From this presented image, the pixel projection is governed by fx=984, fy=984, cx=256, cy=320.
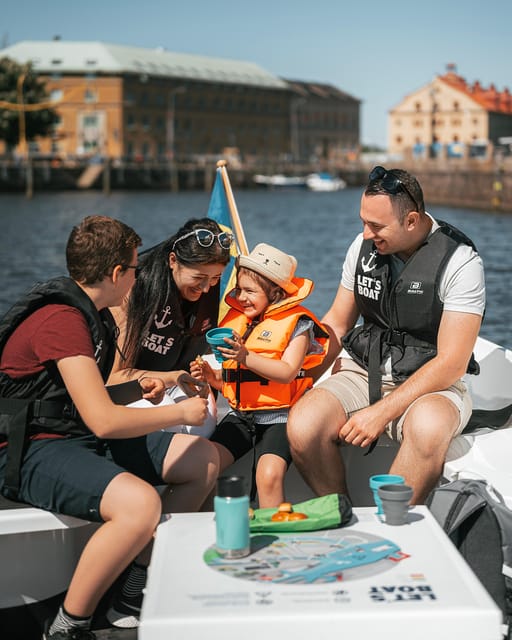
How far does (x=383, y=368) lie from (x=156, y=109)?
271ft

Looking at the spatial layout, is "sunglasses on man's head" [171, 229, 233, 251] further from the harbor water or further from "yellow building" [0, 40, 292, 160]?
"yellow building" [0, 40, 292, 160]

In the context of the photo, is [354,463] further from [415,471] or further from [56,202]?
[56,202]

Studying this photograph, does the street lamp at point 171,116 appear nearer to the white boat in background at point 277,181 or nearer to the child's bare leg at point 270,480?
the white boat in background at point 277,181

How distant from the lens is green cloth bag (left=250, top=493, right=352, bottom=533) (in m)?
2.34

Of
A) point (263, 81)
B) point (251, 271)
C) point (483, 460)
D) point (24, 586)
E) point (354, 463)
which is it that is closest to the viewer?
point (24, 586)

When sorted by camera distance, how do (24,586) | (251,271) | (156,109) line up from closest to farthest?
1. (24,586)
2. (251,271)
3. (156,109)

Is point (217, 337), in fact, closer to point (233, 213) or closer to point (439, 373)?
point (439, 373)

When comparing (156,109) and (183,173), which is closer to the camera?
(183,173)

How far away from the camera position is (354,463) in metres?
3.66

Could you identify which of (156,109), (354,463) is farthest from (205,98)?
(354,463)

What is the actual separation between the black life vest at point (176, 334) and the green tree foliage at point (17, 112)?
6356 centimetres

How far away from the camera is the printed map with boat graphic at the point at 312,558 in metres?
2.08

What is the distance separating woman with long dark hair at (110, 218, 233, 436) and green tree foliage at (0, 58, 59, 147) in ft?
209

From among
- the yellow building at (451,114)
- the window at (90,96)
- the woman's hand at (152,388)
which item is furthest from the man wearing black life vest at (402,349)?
the yellow building at (451,114)
